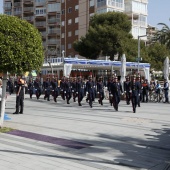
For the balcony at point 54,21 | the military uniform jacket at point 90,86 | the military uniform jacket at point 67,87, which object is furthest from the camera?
the balcony at point 54,21

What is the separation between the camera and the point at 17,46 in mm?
9094

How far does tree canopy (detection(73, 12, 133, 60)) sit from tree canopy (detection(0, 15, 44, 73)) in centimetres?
3570

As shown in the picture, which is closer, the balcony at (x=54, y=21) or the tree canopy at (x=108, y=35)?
the tree canopy at (x=108, y=35)

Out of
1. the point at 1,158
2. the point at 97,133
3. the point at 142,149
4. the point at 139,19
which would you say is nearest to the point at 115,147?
the point at 142,149

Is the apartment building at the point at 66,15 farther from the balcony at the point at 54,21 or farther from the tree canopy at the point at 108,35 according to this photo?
the tree canopy at the point at 108,35

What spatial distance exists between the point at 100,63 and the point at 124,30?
48.4 ft

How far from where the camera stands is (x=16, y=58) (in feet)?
30.2

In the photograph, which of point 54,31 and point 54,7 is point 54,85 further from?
point 54,7

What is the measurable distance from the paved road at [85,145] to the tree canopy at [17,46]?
2.01 m

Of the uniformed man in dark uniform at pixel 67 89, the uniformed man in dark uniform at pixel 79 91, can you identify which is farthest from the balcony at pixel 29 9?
the uniformed man in dark uniform at pixel 79 91

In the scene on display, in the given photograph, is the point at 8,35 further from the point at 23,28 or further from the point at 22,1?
the point at 22,1

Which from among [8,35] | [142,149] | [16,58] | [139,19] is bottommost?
[142,149]

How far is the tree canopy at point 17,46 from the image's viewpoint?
896cm

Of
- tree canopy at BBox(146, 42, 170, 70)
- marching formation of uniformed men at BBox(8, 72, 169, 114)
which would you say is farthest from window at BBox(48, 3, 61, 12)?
marching formation of uniformed men at BBox(8, 72, 169, 114)
